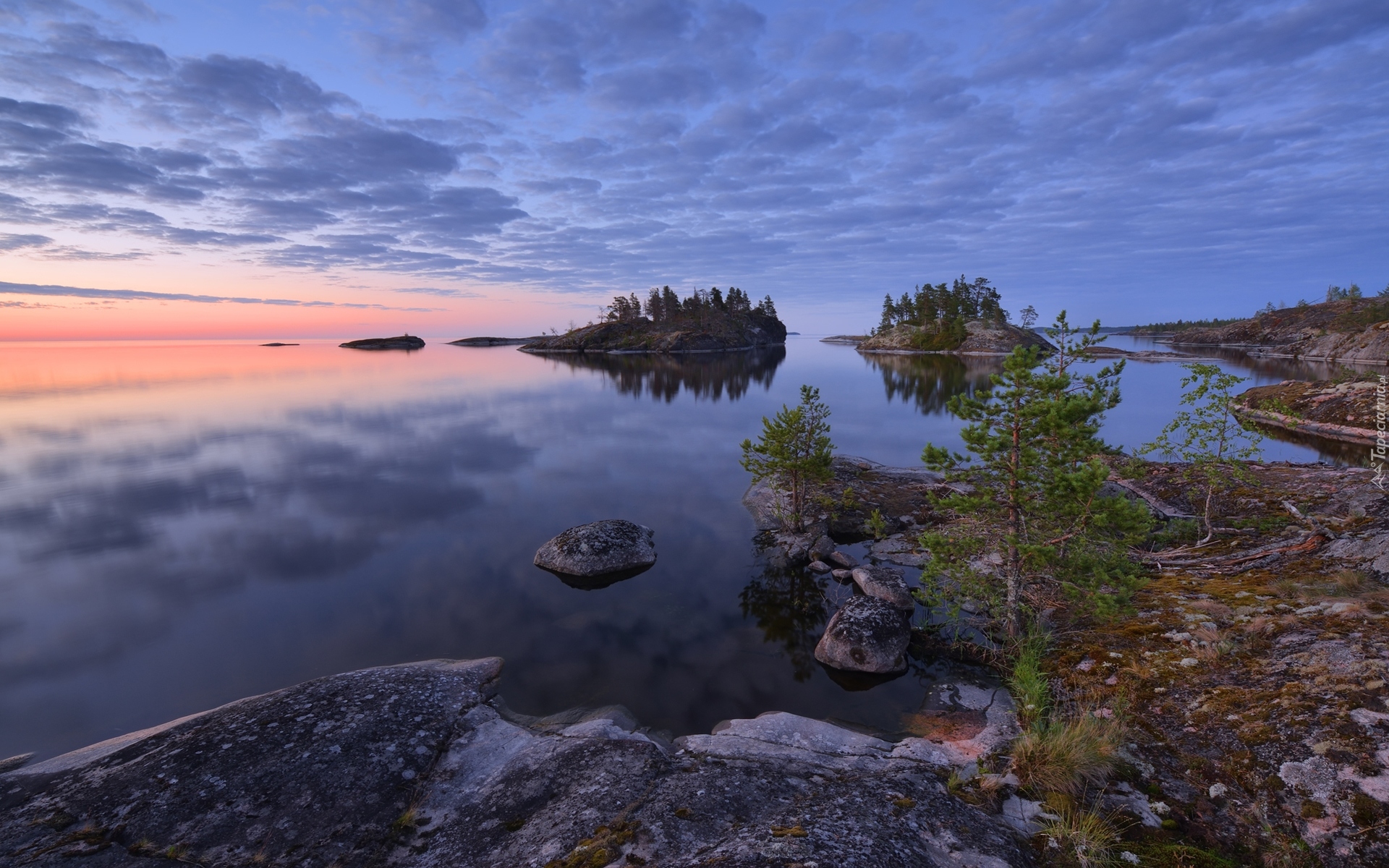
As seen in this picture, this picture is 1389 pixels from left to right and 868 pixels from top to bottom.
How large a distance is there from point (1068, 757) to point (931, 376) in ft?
344

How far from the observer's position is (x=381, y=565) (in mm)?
23828

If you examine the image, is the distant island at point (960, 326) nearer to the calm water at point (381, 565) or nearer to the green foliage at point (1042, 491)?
the calm water at point (381, 565)

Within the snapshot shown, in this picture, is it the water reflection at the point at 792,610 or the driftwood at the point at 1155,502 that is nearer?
the water reflection at the point at 792,610

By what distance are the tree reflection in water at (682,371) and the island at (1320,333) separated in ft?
333

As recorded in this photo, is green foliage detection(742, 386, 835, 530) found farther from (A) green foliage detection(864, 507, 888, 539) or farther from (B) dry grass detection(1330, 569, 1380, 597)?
(B) dry grass detection(1330, 569, 1380, 597)

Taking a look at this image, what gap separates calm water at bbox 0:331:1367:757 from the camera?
15.7 m

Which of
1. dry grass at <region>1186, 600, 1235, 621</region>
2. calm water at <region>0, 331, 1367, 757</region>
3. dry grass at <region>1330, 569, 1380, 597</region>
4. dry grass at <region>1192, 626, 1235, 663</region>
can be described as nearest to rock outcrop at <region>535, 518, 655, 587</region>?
calm water at <region>0, 331, 1367, 757</region>

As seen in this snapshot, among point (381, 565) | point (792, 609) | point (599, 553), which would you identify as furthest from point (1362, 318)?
point (381, 565)

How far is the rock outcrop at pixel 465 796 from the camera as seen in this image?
321 inches

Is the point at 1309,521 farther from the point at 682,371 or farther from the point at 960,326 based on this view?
the point at 960,326

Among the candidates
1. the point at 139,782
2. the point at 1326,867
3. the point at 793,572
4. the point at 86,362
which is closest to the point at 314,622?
the point at 139,782

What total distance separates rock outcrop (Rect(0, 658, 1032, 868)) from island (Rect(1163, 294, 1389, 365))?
124443 millimetres

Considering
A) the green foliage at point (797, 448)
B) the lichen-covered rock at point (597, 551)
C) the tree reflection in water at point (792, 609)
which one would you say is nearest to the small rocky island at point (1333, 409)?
the green foliage at point (797, 448)

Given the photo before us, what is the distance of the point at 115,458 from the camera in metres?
Result: 40.1
